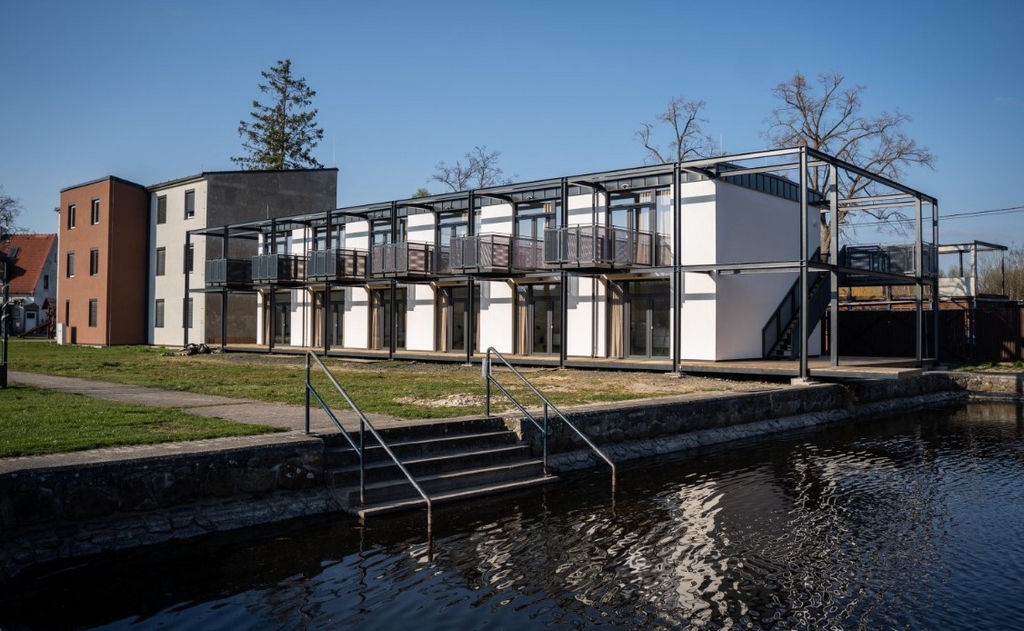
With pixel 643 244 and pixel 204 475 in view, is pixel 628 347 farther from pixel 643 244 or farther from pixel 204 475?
pixel 204 475

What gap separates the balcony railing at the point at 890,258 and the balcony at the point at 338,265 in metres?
17.1

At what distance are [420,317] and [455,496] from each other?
69.0 ft

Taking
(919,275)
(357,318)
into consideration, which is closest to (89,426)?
(357,318)

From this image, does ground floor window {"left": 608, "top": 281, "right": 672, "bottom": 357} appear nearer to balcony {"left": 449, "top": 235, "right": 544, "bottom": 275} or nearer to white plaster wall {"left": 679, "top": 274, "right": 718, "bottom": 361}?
white plaster wall {"left": 679, "top": 274, "right": 718, "bottom": 361}

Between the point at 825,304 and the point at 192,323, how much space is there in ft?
91.5

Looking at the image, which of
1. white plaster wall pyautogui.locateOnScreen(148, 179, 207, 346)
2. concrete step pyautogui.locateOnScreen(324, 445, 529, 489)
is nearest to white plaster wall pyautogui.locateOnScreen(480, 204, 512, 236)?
white plaster wall pyautogui.locateOnScreen(148, 179, 207, 346)

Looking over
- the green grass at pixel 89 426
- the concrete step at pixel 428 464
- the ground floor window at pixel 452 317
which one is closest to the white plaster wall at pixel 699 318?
the ground floor window at pixel 452 317

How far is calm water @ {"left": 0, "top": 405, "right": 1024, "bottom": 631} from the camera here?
623 centimetres

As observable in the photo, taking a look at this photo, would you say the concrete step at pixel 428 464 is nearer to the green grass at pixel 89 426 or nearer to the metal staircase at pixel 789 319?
the green grass at pixel 89 426

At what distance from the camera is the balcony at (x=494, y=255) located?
25.2 meters

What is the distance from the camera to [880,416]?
66.8ft

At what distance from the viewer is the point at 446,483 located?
9.98m

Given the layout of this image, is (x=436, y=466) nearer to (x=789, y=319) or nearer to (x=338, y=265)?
(x=789, y=319)

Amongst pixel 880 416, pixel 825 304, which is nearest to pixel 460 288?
pixel 825 304
